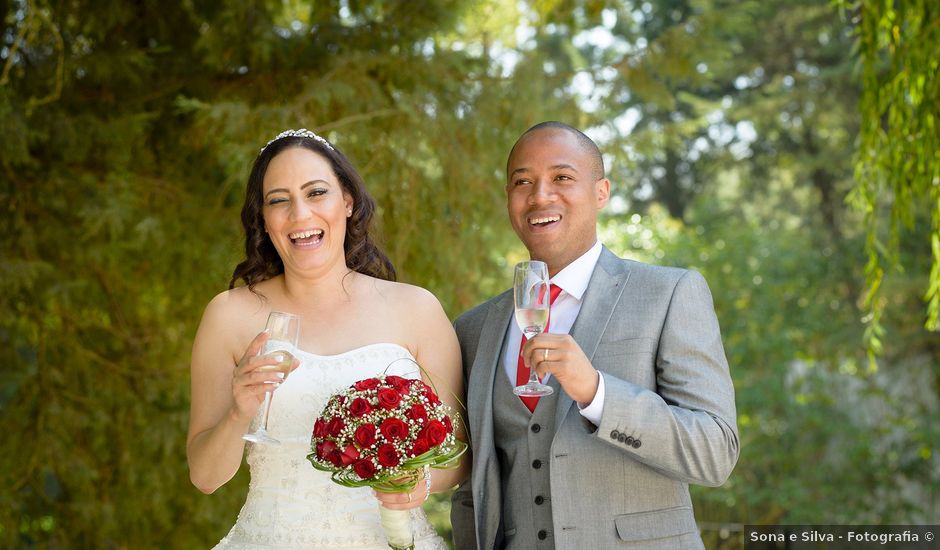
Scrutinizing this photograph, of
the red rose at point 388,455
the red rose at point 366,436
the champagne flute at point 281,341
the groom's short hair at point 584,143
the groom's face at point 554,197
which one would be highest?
the groom's short hair at point 584,143

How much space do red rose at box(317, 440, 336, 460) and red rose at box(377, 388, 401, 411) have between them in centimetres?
18

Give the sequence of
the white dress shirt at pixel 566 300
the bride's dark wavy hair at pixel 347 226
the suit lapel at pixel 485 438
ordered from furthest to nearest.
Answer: the bride's dark wavy hair at pixel 347 226, the white dress shirt at pixel 566 300, the suit lapel at pixel 485 438

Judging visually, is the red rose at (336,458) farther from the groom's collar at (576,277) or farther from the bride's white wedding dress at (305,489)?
the groom's collar at (576,277)

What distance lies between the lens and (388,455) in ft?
9.43

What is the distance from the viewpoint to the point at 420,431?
9.57 ft

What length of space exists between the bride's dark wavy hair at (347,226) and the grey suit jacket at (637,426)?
2.86 ft

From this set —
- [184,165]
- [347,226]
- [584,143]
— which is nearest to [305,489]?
[347,226]

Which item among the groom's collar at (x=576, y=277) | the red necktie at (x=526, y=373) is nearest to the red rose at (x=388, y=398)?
the red necktie at (x=526, y=373)

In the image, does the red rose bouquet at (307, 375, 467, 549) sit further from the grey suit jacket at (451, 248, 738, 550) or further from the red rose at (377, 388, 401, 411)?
the grey suit jacket at (451, 248, 738, 550)

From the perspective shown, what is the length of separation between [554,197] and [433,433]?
988 mm

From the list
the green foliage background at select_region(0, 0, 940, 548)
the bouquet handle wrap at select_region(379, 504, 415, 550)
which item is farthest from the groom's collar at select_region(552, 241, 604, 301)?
the green foliage background at select_region(0, 0, 940, 548)

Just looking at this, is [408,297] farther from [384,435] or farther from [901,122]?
[901,122]

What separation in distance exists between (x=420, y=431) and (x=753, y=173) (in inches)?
698

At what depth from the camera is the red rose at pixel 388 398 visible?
2.95 metres
